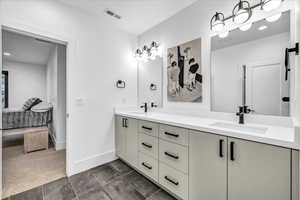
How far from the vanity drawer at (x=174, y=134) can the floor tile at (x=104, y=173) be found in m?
1.02

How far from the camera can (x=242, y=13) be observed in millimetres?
1354

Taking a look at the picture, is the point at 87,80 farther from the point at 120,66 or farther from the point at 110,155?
the point at 110,155

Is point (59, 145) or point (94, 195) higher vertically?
point (59, 145)

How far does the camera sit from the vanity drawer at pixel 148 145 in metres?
1.65

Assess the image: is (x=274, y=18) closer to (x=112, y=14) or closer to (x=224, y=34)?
(x=224, y=34)

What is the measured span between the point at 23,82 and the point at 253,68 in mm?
7342

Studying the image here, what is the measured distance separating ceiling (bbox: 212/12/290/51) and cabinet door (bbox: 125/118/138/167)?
1523 mm

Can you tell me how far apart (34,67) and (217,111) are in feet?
23.3

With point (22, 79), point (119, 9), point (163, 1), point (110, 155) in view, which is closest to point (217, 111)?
point (163, 1)

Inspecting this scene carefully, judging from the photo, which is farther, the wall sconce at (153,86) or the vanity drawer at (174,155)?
the wall sconce at (153,86)

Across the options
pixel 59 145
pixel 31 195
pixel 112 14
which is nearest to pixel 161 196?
pixel 31 195

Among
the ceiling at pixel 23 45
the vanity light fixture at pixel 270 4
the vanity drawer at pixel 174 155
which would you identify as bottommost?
the vanity drawer at pixel 174 155

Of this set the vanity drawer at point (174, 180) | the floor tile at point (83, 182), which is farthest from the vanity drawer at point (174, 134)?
the floor tile at point (83, 182)

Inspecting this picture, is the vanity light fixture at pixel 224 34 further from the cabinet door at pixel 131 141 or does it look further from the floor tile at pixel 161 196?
the floor tile at pixel 161 196
